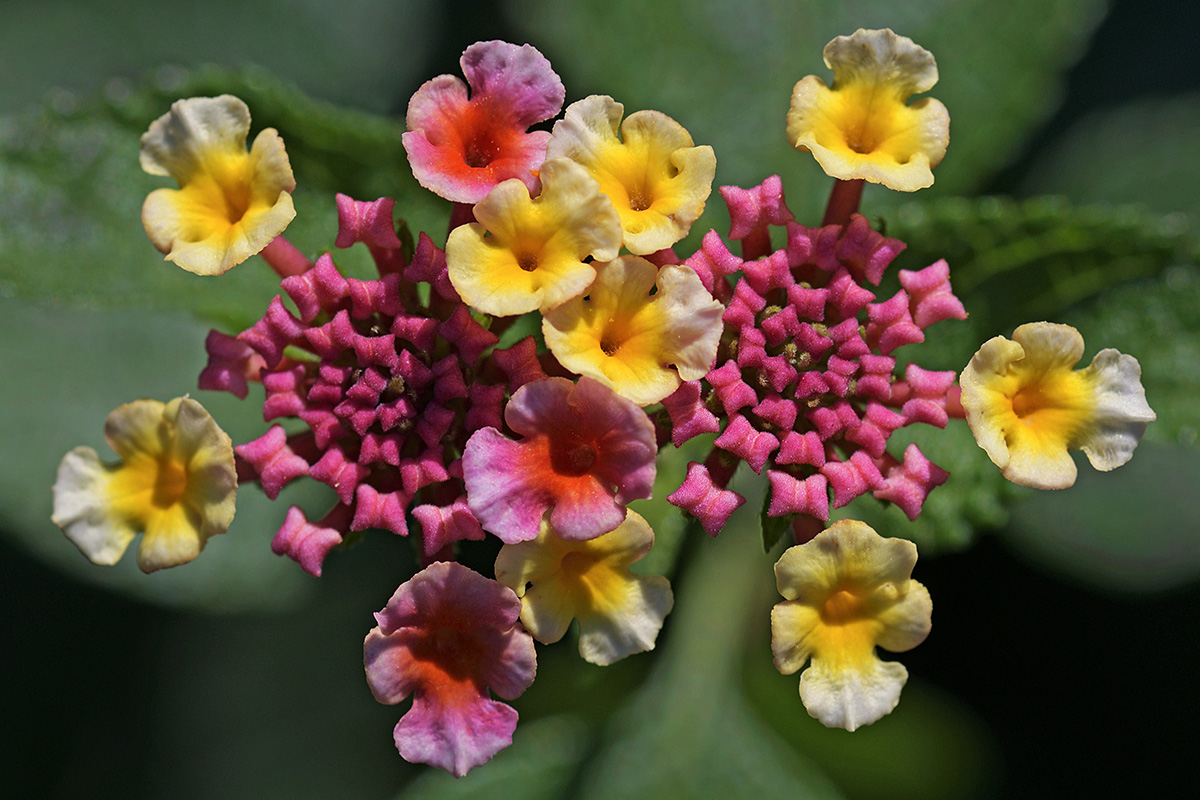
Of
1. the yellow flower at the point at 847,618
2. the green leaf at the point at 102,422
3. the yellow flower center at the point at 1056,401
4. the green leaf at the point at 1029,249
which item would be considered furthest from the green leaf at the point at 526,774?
the yellow flower center at the point at 1056,401

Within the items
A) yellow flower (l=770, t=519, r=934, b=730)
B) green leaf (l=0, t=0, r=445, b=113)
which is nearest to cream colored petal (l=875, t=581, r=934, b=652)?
yellow flower (l=770, t=519, r=934, b=730)

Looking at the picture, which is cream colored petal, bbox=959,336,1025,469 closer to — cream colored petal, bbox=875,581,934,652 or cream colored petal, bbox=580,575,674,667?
cream colored petal, bbox=875,581,934,652

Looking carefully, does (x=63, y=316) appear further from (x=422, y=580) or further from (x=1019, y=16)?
(x=1019, y=16)

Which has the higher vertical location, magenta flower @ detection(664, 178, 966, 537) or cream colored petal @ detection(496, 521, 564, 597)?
magenta flower @ detection(664, 178, 966, 537)

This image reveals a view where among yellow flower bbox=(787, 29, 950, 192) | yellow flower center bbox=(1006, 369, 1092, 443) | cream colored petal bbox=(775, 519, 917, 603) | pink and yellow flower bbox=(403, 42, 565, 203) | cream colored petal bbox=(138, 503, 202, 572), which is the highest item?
yellow flower bbox=(787, 29, 950, 192)

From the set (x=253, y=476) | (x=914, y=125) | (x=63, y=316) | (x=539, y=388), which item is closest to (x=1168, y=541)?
(x=914, y=125)

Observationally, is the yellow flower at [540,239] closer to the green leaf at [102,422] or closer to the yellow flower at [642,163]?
the yellow flower at [642,163]
